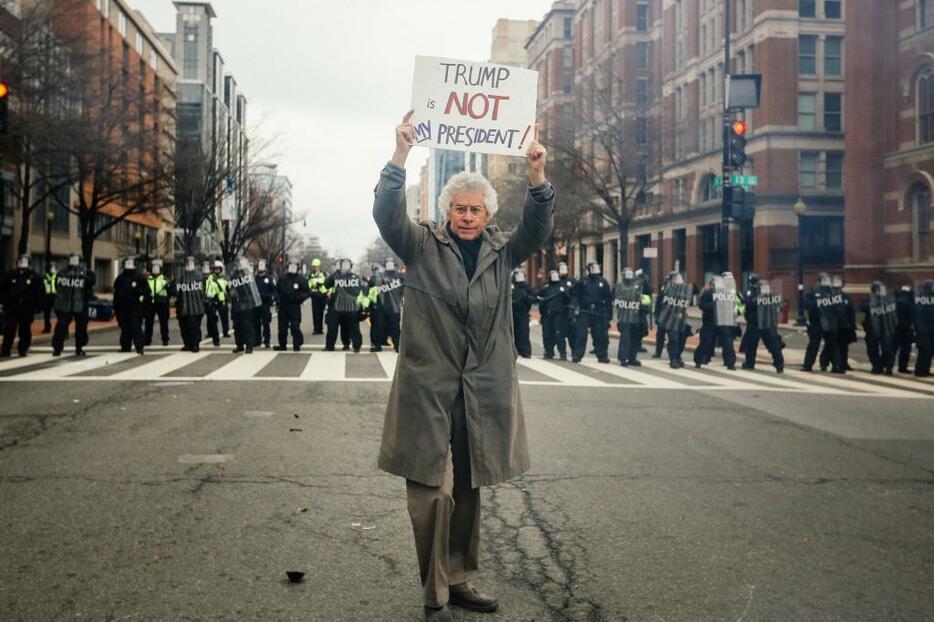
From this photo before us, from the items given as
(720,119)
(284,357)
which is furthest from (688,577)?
(720,119)

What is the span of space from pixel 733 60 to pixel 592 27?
2337 centimetres

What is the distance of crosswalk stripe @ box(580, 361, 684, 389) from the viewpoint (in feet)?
43.5

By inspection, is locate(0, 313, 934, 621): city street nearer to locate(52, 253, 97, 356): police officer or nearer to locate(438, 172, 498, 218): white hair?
locate(438, 172, 498, 218): white hair

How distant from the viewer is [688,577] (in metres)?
4.42

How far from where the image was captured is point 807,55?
4650cm

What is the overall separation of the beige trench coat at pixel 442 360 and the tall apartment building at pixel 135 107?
24.2 meters

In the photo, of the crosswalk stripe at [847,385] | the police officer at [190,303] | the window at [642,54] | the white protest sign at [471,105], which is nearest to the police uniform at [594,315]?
the crosswalk stripe at [847,385]

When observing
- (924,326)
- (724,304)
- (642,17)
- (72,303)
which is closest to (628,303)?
(724,304)

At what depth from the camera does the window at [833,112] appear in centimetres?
4681

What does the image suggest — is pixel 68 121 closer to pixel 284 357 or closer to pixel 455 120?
pixel 284 357

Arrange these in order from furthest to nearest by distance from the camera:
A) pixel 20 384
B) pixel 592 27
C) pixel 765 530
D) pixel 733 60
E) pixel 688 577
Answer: pixel 592 27 < pixel 733 60 < pixel 20 384 < pixel 765 530 < pixel 688 577

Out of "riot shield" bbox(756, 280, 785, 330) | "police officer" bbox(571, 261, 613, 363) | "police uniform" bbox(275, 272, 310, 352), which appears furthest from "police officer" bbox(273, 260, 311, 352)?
"riot shield" bbox(756, 280, 785, 330)

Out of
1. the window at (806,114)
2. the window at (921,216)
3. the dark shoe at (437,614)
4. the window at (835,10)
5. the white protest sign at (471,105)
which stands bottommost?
the dark shoe at (437,614)

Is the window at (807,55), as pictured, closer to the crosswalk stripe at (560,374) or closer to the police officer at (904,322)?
the police officer at (904,322)
